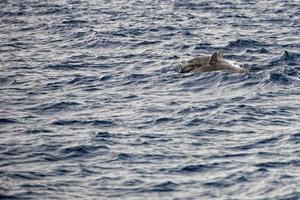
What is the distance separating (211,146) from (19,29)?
2293 centimetres

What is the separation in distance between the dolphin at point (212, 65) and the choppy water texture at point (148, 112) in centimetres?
69

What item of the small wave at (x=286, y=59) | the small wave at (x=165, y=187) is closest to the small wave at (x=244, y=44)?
the small wave at (x=286, y=59)

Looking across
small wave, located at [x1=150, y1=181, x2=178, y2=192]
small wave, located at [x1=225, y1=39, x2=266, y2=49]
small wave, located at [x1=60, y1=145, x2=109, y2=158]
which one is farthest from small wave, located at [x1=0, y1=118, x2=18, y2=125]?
small wave, located at [x1=225, y1=39, x2=266, y2=49]

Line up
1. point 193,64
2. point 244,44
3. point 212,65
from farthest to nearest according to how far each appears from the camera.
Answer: point 244,44 → point 193,64 → point 212,65

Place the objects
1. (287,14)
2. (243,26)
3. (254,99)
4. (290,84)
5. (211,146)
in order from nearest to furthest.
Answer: (211,146) → (254,99) → (290,84) → (243,26) → (287,14)

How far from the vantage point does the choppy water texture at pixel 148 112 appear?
15227mm

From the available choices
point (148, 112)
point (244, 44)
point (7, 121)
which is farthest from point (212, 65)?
point (7, 121)

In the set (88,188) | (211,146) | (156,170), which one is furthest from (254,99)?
(88,188)

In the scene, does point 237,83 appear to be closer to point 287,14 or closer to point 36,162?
point 36,162

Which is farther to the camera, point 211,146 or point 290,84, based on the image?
point 290,84

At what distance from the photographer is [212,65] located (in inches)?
1006

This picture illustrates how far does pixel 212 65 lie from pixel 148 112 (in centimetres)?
570

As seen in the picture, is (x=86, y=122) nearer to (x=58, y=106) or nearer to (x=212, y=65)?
(x=58, y=106)

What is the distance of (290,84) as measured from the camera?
2338 cm
